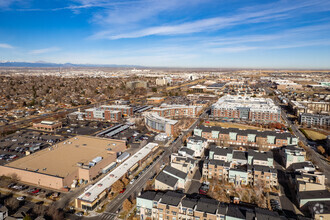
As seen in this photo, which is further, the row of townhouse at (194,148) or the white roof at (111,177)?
the row of townhouse at (194,148)

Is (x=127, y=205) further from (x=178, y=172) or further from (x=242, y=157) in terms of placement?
(x=242, y=157)

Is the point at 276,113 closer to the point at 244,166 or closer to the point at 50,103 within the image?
the point at 244,166

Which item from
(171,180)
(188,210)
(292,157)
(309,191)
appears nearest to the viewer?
(188,210)

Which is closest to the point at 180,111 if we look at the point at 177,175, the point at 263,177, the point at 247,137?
the point at 247,137

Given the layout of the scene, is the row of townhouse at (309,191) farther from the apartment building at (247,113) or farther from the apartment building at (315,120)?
the apartment building at (247,113)

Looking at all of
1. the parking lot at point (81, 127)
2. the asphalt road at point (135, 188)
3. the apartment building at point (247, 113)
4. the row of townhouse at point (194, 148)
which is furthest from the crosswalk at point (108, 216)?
the apartment building at point (247, 113)

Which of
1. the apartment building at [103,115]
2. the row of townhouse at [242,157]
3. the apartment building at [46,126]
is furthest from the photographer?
the apartment building at [103,115]

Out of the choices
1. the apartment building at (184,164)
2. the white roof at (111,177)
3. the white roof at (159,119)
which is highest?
the white roof at (159,119)

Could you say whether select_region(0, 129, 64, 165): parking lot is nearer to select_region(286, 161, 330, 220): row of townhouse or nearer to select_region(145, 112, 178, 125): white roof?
select_region(145, 112, 178, 125): white roof
